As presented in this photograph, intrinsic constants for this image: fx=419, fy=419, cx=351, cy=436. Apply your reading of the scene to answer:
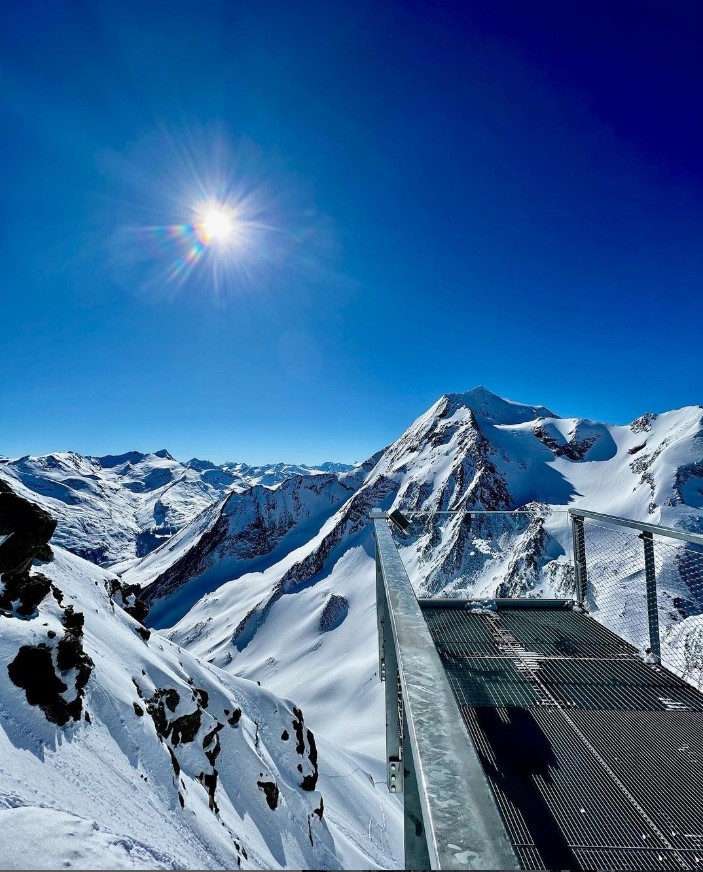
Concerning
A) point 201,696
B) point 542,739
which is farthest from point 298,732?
point 542,739

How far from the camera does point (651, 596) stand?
4715 millimetres

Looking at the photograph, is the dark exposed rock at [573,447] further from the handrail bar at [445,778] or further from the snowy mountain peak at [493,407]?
the handrail bar at [445,778]

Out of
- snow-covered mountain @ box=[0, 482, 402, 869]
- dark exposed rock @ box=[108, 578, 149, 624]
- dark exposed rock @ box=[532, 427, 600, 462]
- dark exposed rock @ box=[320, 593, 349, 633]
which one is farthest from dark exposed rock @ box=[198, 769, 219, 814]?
dark exposed rock @ box=[532, 427, 600, 462]

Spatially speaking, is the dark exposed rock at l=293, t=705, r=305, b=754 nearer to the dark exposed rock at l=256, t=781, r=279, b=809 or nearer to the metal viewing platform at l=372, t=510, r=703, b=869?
the dark exposed rock at l=256, t=781, r=279, b=809

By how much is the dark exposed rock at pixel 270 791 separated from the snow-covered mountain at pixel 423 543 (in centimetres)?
3132

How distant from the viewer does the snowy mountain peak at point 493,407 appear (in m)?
181

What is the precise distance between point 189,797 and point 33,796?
12.9 metres

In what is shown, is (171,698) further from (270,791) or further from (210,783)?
(270,791)

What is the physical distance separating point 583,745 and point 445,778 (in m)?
3.03

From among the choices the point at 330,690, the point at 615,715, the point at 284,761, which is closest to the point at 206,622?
the point at 330,690

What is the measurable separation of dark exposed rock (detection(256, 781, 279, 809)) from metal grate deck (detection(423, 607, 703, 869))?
31708 mm

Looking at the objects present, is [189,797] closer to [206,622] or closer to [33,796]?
[33,796]

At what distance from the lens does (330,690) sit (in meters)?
83.4

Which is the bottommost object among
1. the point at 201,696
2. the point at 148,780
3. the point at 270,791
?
the point at 270,791
